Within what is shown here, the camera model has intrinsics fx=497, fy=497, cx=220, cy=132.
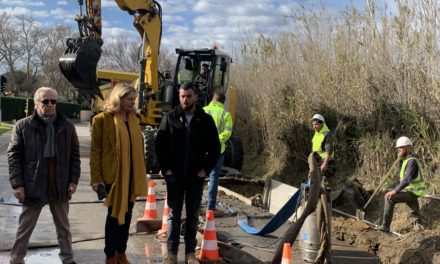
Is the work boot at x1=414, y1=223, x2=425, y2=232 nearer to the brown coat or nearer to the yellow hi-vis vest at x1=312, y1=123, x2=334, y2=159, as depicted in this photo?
the yellow hi-vis vest at x1=312, y1=123, x2=334, y2=159

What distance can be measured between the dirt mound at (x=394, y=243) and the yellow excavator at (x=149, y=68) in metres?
5.38

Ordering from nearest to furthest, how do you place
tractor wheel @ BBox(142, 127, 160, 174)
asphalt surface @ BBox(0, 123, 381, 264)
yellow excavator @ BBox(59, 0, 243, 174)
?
asphalt surface @ BBox(0, 123, 381, 264) < yellow excavator @ BBox(59, 0, 243, 174) < tractor wheel @ BBox(142, 127, 160, 174)

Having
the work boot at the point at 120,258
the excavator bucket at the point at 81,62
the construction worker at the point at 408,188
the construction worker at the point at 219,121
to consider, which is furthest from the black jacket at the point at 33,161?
the excavator bucket at the point at 81,62

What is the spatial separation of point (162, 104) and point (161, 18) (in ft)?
7.10

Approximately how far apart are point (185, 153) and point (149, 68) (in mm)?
7404

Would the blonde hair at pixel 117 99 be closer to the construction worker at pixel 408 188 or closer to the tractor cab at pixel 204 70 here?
the construction worker at pixel 408 188

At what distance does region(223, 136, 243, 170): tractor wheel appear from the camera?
1234 cm

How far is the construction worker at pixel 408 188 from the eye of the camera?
686 cm

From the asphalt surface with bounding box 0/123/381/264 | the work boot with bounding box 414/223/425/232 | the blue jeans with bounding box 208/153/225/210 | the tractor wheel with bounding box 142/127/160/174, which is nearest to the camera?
the asphalt surface with bounding box 0/123/381/264

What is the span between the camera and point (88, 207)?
28.5ft

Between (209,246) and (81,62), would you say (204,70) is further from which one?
(209,246)

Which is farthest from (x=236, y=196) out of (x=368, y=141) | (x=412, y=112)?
(x=412, y=112)

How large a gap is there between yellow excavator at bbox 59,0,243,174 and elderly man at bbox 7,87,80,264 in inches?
221

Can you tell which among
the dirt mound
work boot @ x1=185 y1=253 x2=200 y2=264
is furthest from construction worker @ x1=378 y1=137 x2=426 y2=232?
work boot @ x1=185 y1=253 x2=200 y2=264
